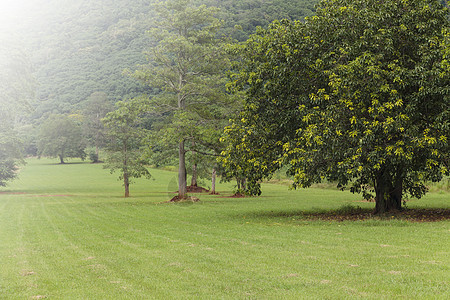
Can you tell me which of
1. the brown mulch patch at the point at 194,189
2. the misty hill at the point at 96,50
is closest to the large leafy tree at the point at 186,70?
the brown mulch patch at the point at 194,189

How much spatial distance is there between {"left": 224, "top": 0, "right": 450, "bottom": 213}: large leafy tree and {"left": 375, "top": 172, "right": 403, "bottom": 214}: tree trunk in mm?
67

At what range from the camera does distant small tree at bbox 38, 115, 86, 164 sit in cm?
11006

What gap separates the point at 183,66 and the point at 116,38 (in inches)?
4602

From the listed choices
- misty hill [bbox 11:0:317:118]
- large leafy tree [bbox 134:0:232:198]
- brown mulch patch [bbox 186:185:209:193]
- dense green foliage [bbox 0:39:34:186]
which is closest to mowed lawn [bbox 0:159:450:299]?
large leafy tree [bbox 134:0:232:198]

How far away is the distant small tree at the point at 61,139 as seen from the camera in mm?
110062

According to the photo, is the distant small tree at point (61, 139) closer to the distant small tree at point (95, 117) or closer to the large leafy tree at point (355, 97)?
→ the distant small tree at point (95, 117)

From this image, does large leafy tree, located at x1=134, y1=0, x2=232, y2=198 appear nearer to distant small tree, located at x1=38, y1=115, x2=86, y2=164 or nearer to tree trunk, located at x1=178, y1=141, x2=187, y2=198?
tree trunk, located at x1=178, y1=141, x2=187, y2=198

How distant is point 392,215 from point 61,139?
336ft

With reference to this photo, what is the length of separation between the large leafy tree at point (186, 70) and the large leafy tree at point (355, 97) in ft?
37.6

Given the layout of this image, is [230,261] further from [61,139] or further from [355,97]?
[61,139]

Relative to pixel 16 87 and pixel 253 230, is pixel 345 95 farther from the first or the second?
Result: pixel 16 87

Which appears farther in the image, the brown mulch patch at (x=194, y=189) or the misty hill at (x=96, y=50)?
the misty hill at (x=96, y=50)

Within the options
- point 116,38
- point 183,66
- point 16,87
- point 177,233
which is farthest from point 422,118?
point 116,38

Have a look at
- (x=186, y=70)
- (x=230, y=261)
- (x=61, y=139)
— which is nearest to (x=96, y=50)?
(x=61, y=139)
